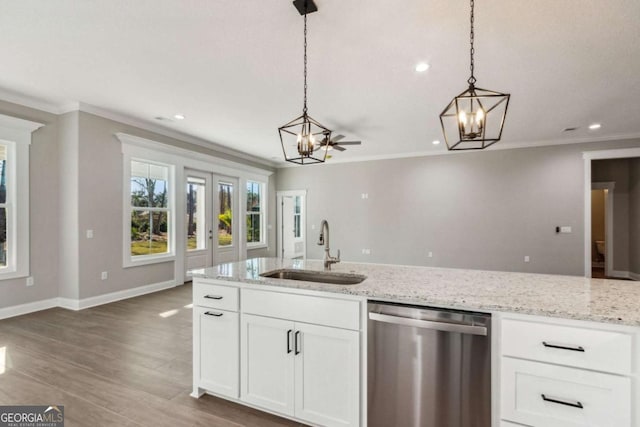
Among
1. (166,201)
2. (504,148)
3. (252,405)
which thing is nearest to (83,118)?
(166,201)

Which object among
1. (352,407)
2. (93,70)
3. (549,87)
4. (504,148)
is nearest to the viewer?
(352,407)

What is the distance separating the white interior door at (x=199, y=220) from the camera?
593 centimetres

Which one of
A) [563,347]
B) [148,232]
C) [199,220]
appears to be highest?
[199,220]

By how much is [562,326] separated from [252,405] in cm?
178

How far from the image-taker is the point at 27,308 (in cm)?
393

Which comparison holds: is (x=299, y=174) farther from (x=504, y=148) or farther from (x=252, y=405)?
(x=252, y=405)

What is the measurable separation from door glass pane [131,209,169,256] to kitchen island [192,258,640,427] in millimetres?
3392

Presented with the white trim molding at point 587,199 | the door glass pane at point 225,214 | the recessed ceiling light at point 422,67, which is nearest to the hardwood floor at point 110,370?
the door glass pane at point 225,214

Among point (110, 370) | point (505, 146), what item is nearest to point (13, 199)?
point (110, 370)

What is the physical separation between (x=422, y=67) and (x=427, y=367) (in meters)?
2.74

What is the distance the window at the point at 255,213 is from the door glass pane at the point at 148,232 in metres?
2.45

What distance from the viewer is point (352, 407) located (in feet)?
5.42

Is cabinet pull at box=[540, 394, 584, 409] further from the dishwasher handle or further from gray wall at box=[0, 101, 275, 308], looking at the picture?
gray wall at box=[0, 101, 275, 308]

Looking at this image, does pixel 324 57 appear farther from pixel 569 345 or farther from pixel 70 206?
pixel 70 206
